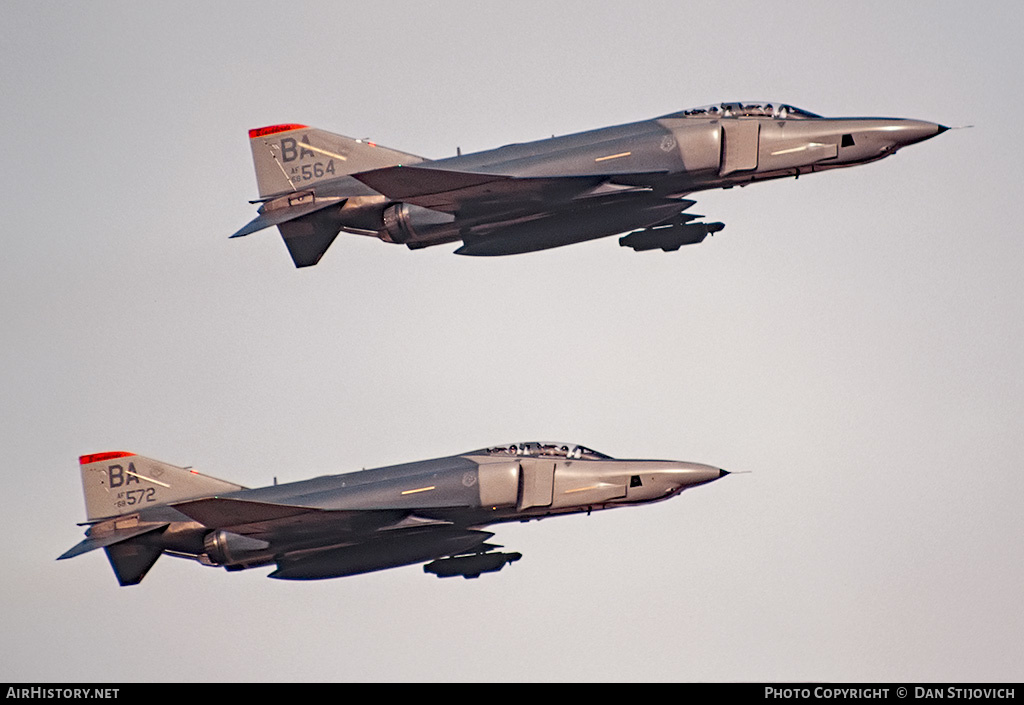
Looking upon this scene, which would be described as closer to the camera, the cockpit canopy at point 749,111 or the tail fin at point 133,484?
the cockpit canopy at point 749,111

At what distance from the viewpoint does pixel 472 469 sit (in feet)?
135

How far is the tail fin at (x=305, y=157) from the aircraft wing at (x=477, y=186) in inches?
119

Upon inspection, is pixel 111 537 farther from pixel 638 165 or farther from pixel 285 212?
pixel 638 165

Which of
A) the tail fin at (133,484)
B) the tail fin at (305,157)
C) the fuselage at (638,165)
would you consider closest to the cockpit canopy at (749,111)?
the fuselage at (638,165)

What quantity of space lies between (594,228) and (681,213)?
7.19ft

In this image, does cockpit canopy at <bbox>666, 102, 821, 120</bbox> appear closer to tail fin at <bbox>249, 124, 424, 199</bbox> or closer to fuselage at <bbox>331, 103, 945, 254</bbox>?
fuselage at <bbox>331, 103, 945, 254</bbox>

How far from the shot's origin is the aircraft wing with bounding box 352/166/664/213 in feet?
131

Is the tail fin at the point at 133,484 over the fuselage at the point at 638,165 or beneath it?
beneath

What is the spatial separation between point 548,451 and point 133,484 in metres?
10.5

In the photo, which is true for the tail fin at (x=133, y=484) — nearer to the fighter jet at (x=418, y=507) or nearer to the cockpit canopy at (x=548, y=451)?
the fighter jet at (x=418, y=507)

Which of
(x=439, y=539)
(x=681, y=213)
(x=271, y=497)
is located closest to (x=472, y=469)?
(x=439, y=539)

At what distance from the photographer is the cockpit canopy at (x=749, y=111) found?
1618 inches

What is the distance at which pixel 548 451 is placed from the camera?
137 ft
